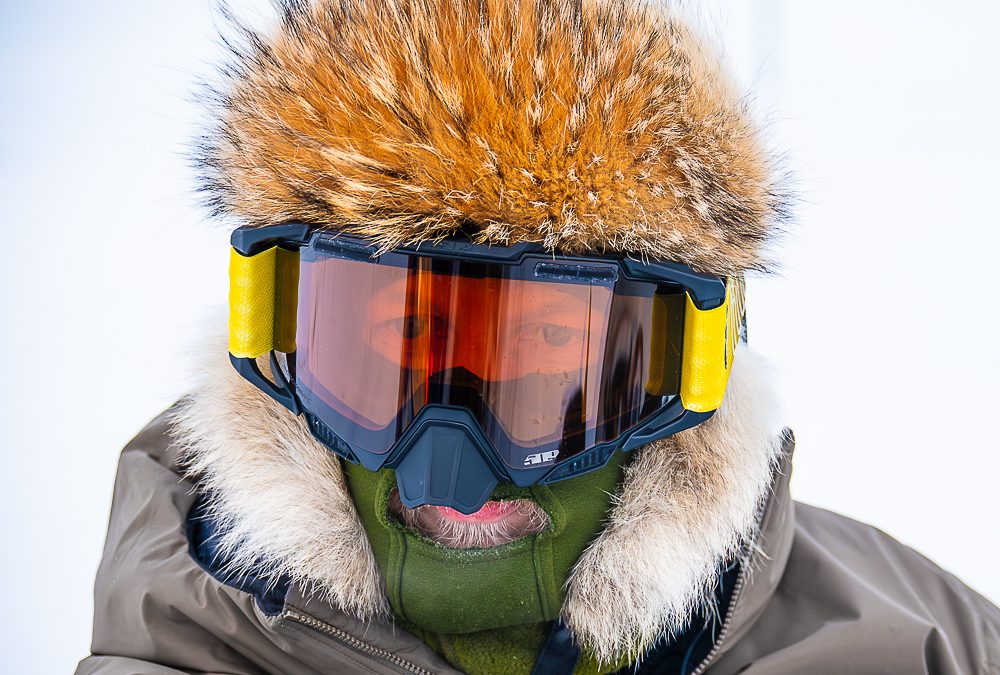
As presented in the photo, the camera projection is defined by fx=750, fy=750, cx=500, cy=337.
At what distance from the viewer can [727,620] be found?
128cm

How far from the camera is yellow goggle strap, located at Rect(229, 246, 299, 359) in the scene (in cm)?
120

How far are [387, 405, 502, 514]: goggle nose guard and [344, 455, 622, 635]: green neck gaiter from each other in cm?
10

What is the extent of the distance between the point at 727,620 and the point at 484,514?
1.52 ft

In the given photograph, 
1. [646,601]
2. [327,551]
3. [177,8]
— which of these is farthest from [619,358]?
[177,8]

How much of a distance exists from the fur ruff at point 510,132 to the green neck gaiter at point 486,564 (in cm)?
42

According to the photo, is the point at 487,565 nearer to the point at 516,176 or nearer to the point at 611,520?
the point at 611,520

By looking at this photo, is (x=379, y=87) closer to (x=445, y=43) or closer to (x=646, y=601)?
(x=445, y=43)

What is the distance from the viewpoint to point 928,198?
11.4 ft

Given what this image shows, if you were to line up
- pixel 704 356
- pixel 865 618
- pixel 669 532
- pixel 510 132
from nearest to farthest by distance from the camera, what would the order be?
pixel 510 132, pixel 704 356, pixel 669 532, pixel 865 618

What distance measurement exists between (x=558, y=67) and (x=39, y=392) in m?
2.90

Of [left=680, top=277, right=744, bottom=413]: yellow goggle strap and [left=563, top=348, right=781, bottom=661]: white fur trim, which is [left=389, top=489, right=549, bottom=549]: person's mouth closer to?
[left=563, top=348, right=781, bottom=661]: white fur trim

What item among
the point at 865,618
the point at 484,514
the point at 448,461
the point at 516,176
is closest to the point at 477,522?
the point at 484,514

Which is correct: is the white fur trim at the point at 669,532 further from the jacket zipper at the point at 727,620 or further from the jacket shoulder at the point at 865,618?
the jacket shoulder at the point at 865,618

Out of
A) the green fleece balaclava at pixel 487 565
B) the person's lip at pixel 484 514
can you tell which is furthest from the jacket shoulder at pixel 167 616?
the person's lip at pixel 484 514
